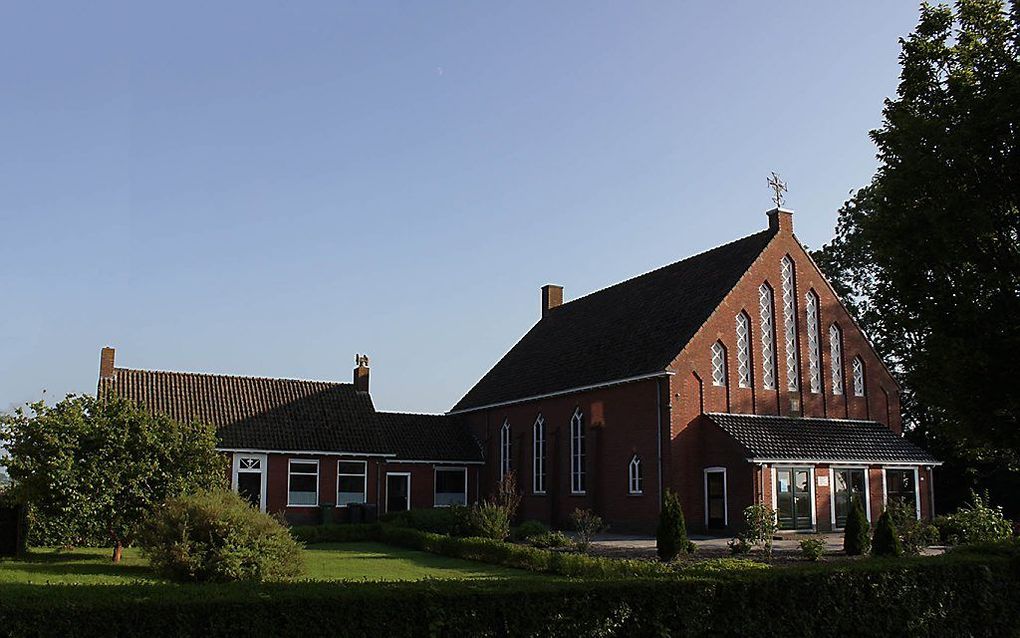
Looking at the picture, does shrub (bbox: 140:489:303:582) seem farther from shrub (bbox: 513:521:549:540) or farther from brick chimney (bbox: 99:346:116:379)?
brick chimney (bbox: 99:346:116:379)

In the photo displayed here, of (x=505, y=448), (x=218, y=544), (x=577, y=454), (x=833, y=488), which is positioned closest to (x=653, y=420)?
(x=577, y=454)

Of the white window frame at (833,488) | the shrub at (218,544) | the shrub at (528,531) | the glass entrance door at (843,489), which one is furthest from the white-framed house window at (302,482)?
the glass entrance door at (843,489)

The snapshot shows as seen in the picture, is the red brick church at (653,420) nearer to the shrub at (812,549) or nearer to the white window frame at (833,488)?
the white window frame at (833,488)

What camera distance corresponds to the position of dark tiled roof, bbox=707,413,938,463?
30.0 metres

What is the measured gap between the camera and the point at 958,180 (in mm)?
14469

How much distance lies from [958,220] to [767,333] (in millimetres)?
19468

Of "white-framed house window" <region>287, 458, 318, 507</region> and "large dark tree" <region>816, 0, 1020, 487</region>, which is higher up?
"large dark tree" <region>816, 0, 1020, 487</region>

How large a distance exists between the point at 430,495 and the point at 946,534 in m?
22.2

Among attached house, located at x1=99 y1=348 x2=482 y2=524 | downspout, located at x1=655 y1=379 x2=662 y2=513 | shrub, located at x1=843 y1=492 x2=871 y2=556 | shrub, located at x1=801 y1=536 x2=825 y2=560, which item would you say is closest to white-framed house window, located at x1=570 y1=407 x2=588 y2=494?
downspout, located at x1=655 y1=379 x2=662 y2=513

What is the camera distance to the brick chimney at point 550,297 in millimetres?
48656

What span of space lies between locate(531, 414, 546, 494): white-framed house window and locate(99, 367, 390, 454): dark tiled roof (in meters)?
6.48

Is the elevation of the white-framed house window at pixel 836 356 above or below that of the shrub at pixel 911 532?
above

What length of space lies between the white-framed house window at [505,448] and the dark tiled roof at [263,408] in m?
6.11

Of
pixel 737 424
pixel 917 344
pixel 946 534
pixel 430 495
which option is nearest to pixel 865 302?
pixel 737 424
